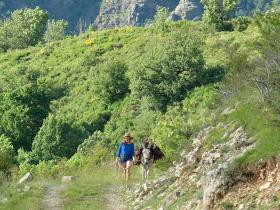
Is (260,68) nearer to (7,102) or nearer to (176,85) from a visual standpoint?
(176,85)

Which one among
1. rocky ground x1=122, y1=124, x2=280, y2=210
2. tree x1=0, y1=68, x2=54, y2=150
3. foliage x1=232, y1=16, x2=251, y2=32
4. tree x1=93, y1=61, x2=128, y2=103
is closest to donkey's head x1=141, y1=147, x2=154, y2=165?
rocky ground x1=122, y1=124, x2=280, y2=210

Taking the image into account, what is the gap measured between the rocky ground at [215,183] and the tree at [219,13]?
51.7 meters

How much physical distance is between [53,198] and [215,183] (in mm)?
7339

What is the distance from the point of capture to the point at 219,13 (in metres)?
69.6

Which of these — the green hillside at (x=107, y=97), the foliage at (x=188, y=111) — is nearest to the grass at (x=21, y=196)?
Answer: the green hillside at (x=107, y=97)

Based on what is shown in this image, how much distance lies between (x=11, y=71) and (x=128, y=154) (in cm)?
4916

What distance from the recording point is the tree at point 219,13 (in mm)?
68625

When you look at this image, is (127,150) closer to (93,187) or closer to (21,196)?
(93,187)

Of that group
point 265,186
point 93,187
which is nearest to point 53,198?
point 93,187

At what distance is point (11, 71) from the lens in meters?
66.6

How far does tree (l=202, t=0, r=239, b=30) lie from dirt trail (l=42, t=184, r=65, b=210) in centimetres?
5062

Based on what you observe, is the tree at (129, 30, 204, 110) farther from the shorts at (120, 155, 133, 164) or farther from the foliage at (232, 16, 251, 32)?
the shorts at (120, 155, 133, 164)

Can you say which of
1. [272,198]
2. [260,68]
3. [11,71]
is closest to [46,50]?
[11,71]

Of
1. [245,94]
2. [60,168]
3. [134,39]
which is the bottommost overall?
[60,168]
